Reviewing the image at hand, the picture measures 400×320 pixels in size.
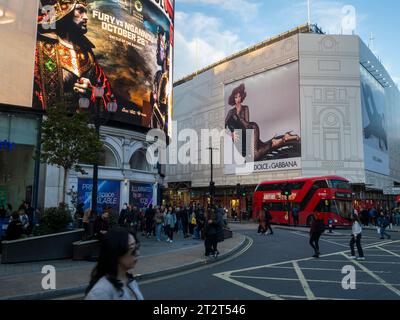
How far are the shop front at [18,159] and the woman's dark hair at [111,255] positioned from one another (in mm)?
21932

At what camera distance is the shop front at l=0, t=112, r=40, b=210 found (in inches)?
907

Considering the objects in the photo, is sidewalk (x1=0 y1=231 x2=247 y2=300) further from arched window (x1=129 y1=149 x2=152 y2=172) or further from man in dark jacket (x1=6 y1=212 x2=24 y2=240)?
arched window (x1=129 y1=149 x2=152 y2=172)

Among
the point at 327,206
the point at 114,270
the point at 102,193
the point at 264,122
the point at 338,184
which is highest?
the point at 264,122

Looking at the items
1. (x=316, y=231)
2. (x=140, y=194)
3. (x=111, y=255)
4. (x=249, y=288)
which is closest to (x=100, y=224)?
(x=249, y=288)

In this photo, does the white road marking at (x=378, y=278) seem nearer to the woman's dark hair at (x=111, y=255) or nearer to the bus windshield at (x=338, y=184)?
the woman's dark hair at (x=111, y=255)

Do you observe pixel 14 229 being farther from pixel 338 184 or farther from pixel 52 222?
pixel 338 184

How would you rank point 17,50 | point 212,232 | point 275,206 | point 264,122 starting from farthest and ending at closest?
point 264,122 → point 275,206 → point 17,50 → point 212,232

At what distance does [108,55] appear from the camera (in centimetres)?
2747

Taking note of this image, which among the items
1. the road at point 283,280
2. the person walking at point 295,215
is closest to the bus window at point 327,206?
the person walking at point 295,215

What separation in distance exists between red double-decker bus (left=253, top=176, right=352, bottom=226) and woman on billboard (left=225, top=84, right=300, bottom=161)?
15.8 metres

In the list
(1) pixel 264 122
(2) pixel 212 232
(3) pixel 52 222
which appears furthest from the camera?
(1) pixel 264 122

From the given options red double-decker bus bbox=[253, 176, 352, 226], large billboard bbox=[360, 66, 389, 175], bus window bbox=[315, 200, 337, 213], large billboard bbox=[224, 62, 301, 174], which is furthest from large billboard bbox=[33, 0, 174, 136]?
large billboard bbox=[360, 66, 389, 175]

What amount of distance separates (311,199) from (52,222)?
21144 mm

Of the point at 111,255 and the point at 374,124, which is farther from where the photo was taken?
the point at 374,124
